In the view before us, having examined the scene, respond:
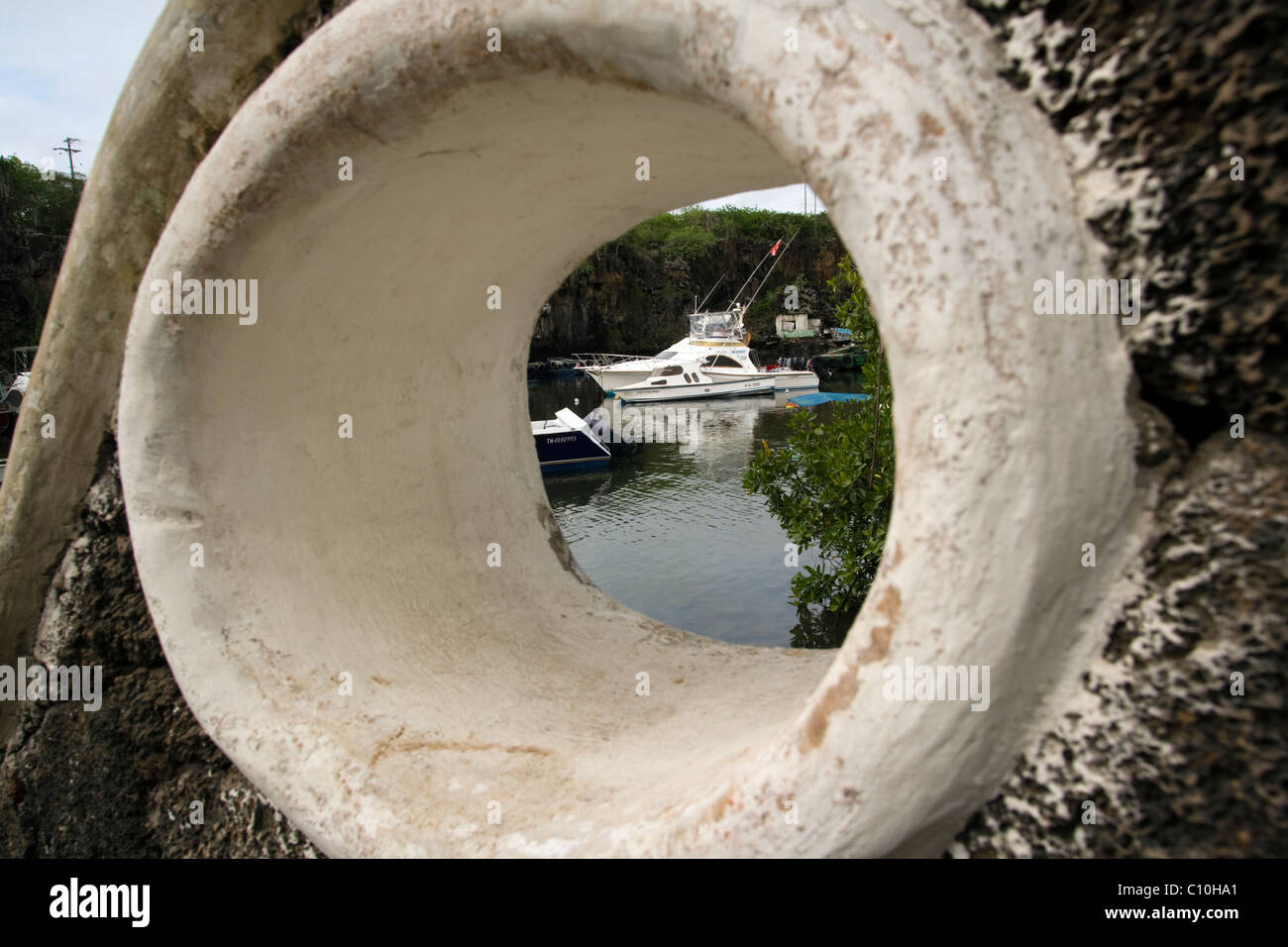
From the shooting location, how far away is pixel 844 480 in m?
6.59

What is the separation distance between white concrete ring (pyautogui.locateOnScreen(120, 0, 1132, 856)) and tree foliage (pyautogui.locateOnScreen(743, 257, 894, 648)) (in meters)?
3.88

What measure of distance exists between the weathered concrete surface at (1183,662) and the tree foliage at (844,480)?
200 inches

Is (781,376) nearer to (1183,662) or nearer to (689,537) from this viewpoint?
(689,537)

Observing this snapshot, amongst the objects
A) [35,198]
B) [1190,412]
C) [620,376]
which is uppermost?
[35,198]

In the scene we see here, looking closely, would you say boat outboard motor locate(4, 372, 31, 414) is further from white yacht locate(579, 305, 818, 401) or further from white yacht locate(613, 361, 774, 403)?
white yacht locate(579, 305, 818, 401)

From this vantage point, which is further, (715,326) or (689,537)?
(715,326)

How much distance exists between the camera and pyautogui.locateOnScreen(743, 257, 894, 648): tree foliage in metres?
6.42

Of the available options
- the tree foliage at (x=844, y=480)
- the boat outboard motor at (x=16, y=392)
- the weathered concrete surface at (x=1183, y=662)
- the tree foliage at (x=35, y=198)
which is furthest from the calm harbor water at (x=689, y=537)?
the tree foliage at (x=35, y=198)

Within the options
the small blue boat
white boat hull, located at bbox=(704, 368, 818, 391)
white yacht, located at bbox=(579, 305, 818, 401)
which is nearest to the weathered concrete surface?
the small blue boat

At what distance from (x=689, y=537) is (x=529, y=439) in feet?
27.3

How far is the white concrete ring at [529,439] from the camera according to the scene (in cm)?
113

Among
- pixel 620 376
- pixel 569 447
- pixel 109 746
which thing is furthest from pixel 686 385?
pixel 109 746
